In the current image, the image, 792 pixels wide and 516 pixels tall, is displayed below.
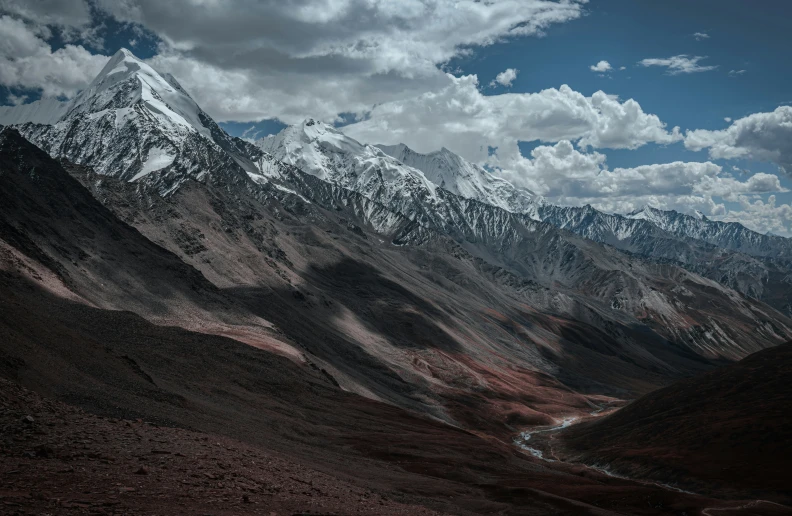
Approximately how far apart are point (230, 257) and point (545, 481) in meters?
127

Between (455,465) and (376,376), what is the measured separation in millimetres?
73589

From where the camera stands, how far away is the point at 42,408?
27.5 metres

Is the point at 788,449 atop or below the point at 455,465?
atop

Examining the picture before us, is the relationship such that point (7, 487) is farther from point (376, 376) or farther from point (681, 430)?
point (376, 376)

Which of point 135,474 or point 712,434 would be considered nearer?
point 135,474

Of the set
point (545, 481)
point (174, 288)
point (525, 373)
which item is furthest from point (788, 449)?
point (525, 373)

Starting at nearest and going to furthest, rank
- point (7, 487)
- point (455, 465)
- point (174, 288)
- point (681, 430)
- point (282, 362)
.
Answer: point (7, 487) → point (455, 465) → point (282, 362) → point (681, 430) → point (174, 288)

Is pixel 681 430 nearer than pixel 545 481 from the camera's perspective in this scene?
No

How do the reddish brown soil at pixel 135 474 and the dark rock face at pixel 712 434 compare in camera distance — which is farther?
the dark rock face at pixel 712 434

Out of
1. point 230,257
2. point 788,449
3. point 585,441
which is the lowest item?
point 585,441

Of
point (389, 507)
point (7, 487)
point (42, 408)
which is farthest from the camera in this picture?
point (389, 507)

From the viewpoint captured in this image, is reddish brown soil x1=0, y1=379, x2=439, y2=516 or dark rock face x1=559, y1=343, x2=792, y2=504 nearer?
reddish brown soil x1=0, y1=379, x2=439, y2=516

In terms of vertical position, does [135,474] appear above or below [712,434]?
below

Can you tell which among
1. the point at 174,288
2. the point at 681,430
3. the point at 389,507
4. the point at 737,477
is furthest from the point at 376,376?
the point at 389,507
